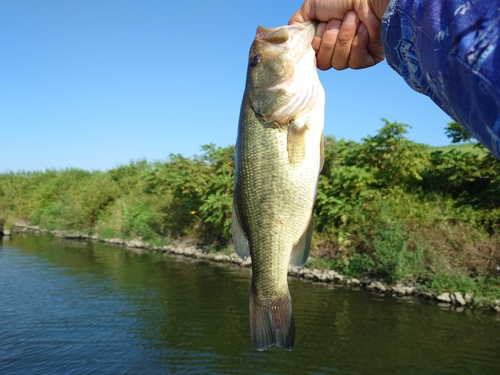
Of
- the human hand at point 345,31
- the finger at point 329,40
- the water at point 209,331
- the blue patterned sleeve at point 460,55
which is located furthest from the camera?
the water at point 209,331

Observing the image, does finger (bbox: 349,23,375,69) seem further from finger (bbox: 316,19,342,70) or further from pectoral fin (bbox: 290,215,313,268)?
pectoral fin (bbox: 290,215,313,268)

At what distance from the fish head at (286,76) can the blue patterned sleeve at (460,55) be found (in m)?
1.00

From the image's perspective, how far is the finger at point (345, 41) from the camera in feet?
7.84

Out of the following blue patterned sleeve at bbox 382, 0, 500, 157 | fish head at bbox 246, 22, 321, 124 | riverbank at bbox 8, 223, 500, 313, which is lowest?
riverbank at bbox 8, 223, 500, 313

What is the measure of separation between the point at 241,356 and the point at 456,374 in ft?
14.9

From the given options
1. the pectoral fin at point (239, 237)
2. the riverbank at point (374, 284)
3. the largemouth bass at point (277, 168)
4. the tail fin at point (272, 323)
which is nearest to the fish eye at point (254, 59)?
the largemouth bass at point (277, 168)

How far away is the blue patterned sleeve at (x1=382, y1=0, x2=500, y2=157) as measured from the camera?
0.98 m

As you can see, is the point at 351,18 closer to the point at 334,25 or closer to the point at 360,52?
the point at 334,25

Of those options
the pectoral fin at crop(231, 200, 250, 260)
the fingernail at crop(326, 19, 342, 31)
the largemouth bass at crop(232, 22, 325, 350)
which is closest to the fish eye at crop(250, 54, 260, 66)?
the largemouth bass at crop(232, 22, 325, 350)

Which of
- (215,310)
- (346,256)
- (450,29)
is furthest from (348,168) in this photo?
(450,29)

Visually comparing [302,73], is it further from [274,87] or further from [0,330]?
[0,330]

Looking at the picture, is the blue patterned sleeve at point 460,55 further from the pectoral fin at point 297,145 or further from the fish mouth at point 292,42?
the fish mouth at point 292,42

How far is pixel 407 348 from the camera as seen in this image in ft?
32.7

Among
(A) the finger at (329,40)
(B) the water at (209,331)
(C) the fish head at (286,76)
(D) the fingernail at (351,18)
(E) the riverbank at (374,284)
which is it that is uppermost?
(D) the fingernail at (351,18)
